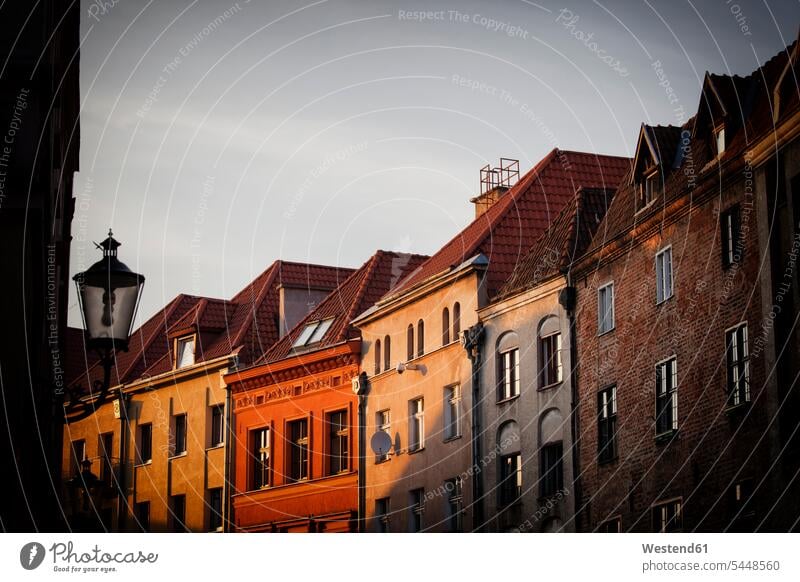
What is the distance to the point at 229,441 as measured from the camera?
93.8 ft

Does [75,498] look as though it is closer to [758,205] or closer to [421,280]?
[758,205]

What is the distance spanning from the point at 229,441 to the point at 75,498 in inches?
529

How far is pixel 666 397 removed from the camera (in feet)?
67.3

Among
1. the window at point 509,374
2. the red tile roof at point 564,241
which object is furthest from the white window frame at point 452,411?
the red tile roof at point 564,241

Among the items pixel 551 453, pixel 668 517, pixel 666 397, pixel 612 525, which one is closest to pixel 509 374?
pixel 551 453

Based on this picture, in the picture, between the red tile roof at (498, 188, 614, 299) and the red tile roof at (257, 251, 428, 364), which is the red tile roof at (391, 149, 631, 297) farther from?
the red tile roof at (257, 251, 428, 364)

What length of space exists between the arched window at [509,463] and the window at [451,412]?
1.25m

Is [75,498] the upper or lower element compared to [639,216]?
lower

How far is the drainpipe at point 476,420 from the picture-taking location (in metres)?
24.9

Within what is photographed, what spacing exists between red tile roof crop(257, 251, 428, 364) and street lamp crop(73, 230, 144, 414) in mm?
18548

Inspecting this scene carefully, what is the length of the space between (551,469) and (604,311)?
2440mm

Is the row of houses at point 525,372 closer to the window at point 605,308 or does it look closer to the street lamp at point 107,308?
the window at point 605,308

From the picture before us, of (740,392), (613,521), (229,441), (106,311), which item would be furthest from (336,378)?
(106,311)
